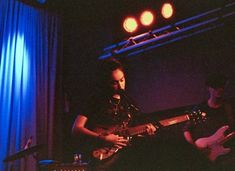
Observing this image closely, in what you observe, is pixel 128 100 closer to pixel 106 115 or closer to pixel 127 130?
pixel 106 115

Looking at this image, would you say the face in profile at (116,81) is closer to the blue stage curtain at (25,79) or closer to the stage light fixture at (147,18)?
the stage light fixture at (147,18)

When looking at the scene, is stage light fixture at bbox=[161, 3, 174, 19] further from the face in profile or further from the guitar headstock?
the face in profile

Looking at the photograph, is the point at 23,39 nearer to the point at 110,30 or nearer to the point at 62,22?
the point at 62,22

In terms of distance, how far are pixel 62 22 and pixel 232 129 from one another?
3.43 m

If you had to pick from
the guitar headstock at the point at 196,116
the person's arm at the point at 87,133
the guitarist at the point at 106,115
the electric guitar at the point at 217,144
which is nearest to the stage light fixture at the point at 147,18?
the electric guitar at the point at 217,144

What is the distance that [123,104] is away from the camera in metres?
2.68

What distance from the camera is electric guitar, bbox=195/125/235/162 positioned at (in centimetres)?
372

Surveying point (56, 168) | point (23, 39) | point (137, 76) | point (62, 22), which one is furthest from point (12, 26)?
point (56, 168)

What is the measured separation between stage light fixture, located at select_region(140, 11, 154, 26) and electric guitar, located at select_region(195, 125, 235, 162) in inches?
71.1

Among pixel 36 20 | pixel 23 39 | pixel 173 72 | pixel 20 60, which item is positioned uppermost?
pixel 36 20

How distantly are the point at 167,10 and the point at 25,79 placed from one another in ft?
7.60

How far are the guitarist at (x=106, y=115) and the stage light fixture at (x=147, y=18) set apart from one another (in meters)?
2.10

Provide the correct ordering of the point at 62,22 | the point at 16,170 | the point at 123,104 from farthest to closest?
the point at 62,22 < the point at 16,170 < the point at 123,104

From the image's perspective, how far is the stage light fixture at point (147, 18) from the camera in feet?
15.5
